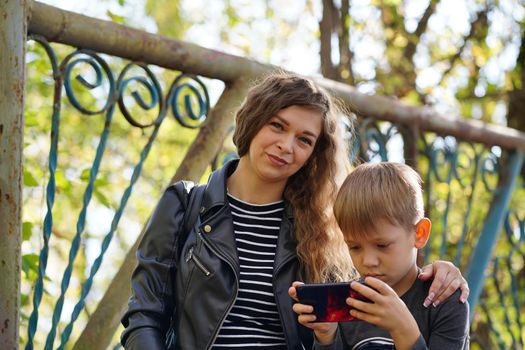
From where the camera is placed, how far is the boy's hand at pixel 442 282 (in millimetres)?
2367

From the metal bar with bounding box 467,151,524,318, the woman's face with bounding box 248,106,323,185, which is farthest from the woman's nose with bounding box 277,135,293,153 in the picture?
the metal bar with bounding box 467,151,524,318

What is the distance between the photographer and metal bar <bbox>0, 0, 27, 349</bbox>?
2.57 metres

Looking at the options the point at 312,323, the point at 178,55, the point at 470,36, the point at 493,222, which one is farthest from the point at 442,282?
the point at 470,36

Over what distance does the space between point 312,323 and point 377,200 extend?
1.13 feet

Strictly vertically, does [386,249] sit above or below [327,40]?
below

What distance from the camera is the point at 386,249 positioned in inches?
93.1

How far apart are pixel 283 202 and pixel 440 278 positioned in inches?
24.6

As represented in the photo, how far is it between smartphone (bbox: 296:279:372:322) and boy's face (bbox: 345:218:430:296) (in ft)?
0.40

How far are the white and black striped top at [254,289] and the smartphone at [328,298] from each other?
1.23 ft

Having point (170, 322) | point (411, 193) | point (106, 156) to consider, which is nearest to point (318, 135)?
point (411, 193)

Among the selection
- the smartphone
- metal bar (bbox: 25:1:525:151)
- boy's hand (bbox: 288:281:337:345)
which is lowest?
boy's hand (bbox: 288:281:337:345)

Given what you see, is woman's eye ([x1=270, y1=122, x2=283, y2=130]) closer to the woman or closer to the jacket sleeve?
the woman

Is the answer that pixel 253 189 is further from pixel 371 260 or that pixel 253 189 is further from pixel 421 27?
pixel 421 27

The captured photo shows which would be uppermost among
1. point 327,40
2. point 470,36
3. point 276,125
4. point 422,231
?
point 470,36
